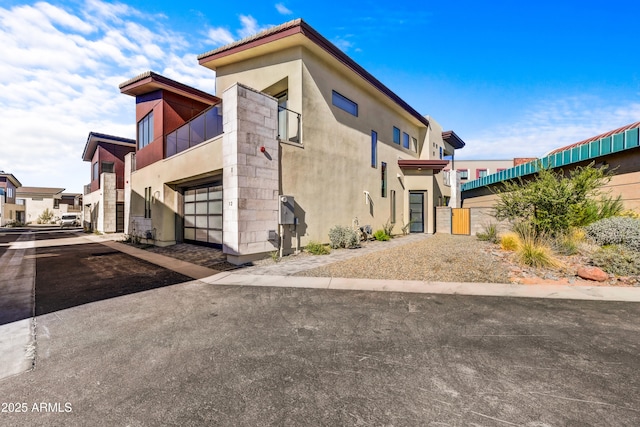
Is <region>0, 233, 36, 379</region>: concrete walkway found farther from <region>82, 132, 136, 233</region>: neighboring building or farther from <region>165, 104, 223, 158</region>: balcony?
<region>82, 132, 136, 233</region>: neighboring building

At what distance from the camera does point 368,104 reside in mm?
16094

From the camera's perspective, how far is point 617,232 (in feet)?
26.5

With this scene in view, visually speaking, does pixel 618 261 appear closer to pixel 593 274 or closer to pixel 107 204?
pixel 593 274

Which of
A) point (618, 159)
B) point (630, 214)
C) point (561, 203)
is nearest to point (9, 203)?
point (561, 203)

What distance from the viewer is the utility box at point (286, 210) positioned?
33.1 feet

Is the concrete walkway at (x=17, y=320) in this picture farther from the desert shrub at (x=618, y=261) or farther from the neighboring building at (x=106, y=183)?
the neighboring building at (x=106, y=183)

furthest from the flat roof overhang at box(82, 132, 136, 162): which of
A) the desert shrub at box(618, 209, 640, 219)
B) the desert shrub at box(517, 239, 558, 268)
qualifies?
the desert shrub at box(618, 209, 640, 219)

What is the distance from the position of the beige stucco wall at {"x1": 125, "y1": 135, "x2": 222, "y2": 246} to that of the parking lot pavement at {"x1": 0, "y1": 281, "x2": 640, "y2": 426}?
681 centimetres

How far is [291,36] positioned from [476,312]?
11.6m

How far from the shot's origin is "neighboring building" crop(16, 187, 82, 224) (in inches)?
1938

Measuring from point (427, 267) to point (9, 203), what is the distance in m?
65.9

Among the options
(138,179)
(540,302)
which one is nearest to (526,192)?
(540,302)

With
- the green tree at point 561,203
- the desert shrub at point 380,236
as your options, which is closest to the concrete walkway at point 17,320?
the green tree at point 561,203

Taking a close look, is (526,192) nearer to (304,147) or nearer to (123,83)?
(304,147)
